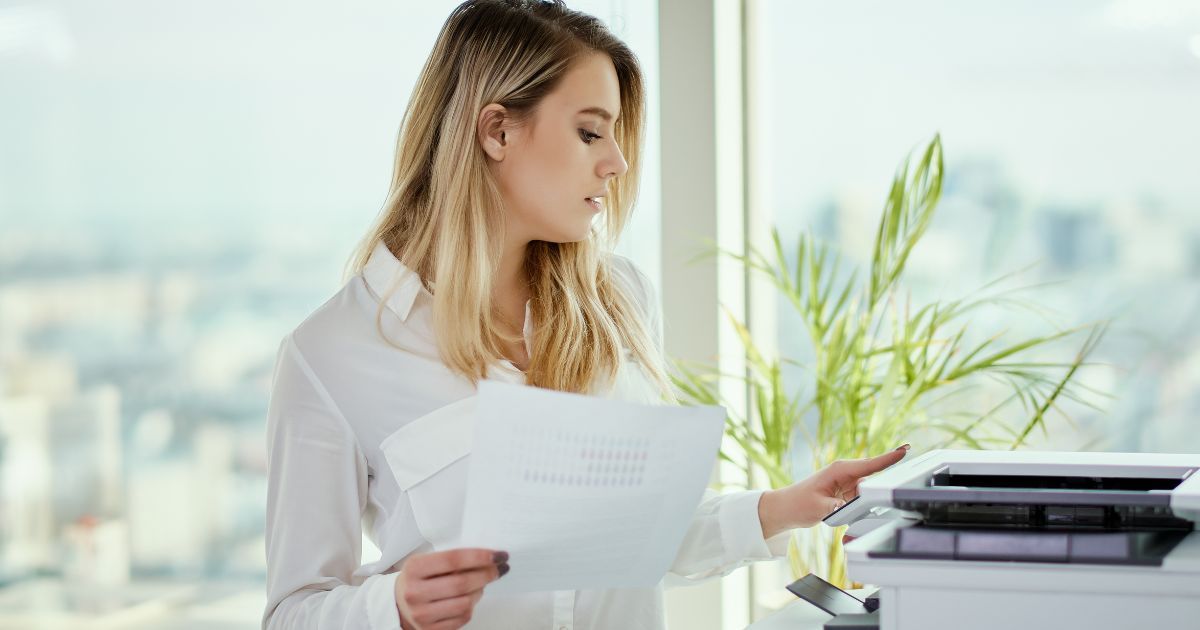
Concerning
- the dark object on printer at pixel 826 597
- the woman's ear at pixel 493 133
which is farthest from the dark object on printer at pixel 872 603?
the woman's ear at pixel 493 133

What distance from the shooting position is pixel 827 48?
3.32m

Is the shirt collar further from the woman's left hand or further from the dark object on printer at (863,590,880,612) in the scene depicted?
the dark object on printer at (863,590,880,612)

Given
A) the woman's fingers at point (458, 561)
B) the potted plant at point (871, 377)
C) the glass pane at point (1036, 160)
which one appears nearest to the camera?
the woman's fingers at point (458, 561)

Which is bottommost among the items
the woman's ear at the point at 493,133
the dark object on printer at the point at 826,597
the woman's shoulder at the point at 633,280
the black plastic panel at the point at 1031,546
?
the dark object on printer at the point at 826,597

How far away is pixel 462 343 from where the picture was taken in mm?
1531

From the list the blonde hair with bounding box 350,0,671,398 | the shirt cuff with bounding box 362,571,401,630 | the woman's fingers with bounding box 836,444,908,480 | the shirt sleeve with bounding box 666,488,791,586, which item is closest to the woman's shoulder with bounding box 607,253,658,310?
the blonde hair with bounding box 350,0,671,398

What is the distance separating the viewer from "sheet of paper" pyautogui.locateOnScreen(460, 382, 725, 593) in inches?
42.1

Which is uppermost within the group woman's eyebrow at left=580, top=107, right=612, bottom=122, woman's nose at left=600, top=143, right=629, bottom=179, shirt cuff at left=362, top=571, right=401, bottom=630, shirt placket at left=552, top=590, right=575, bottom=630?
woman's eyebrow at left=580, top=107, right=612, bottom=122

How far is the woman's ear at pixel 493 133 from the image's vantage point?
1.58 m

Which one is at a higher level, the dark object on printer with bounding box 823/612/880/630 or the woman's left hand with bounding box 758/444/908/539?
the woman's left hand with bounding box 758/444/908/539

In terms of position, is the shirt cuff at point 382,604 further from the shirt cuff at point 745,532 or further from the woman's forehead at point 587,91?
the woman's forehead at point 587,91

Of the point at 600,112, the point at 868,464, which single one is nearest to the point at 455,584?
the point at 868,464

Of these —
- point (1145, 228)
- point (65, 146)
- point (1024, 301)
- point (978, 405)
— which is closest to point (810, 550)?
point (978, 405)

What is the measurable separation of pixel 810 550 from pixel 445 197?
1.55 meters
